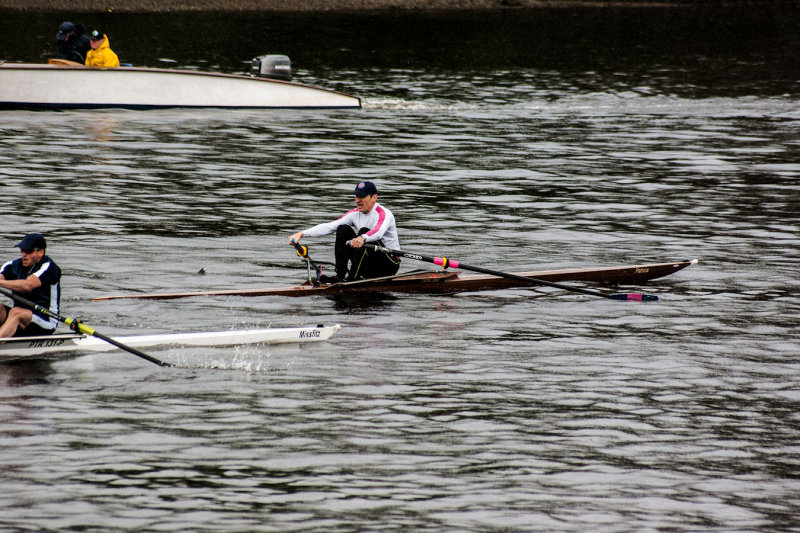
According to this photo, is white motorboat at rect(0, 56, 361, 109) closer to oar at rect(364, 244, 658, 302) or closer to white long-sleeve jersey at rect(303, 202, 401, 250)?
white long-sleeve jersey at rect(303, 202, 401, 250)

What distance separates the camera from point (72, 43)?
102 ft

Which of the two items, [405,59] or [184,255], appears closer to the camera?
[184,255]

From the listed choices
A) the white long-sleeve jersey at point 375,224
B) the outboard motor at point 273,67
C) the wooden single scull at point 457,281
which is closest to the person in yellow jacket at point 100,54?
the outboard motor at point 273,67

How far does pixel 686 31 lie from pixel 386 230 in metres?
46.5

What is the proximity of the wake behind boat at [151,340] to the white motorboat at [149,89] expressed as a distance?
19.1 meters

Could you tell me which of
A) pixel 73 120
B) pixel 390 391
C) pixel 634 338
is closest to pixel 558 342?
pixel 634 338

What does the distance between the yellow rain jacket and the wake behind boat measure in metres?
18.7

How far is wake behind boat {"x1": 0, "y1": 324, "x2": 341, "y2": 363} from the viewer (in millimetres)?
13180

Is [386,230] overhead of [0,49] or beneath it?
beneath

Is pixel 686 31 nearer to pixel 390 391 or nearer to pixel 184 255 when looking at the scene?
pixel 184 255

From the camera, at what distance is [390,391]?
41.2 ft

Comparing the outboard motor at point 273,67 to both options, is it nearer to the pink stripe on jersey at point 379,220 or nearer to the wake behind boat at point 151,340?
the pink stripe on jersey at point 379,220

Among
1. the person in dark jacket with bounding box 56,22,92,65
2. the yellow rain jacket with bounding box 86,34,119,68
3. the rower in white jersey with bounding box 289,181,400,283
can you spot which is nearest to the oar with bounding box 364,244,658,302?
the rower in white jersey with bounding box 289,181,400,283

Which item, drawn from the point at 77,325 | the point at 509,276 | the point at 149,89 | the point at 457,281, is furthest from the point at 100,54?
the point at 77,325
